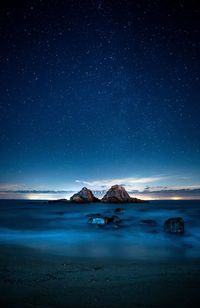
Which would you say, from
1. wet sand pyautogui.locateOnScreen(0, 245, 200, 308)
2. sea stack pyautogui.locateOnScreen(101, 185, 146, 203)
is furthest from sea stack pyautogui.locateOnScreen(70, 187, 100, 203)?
wet sand pyautogui.locateOnScreen(0, 245, 200, 308)

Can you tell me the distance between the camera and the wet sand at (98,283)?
4301 millimetres

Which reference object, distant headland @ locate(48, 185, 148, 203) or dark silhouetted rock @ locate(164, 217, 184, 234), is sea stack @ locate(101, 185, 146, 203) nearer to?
distant headland @ locate(48, 185, 148, 203)

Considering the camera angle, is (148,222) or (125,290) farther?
→ (148,222)

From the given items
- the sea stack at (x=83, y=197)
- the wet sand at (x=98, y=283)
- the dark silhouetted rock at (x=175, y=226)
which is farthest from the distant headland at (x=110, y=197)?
the wet sand at (x=98, y=283)

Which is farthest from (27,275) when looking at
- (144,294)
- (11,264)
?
(144,294)

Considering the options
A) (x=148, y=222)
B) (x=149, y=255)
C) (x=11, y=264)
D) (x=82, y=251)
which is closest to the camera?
(x=11, y=264)

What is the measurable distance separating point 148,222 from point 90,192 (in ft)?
280

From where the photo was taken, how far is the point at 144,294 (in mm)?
4652

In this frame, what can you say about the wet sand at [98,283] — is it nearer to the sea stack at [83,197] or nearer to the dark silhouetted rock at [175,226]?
the dark silhouetted rock at [175,226]

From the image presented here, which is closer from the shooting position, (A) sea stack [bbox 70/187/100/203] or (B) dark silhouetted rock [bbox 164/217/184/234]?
(B) dark silhouetted rock [bbox 164/217/184/234]

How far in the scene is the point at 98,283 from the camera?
522 centimetres

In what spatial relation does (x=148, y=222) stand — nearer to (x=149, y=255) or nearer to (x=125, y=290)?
(x=149, y=255)

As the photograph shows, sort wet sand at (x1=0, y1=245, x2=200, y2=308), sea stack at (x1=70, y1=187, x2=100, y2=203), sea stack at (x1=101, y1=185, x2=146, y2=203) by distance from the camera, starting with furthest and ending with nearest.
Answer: sea stack at (x1=70, y1=187, x2=100, y2=203) < sea stack at (x1=101, y1=185, x2=146, y2=203) < wet sand at (x1=0, y1=245, x2=200, y2=308)

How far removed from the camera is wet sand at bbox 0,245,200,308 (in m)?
4.30
